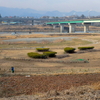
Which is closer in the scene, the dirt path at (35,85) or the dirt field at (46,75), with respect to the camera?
the dirt path at (35,85)

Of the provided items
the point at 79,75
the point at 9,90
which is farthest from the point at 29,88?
the point at 79,75

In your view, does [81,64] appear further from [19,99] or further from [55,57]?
[19,99]

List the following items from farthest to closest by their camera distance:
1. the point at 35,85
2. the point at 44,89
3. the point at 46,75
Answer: the point at 46,75 → the point at 35,85 → the point at 44,89

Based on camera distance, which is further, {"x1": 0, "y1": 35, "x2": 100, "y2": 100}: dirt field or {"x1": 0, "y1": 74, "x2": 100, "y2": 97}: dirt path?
{"x1": 0, "y1": 35, "x2": 100, "y2": 100}: dirt field

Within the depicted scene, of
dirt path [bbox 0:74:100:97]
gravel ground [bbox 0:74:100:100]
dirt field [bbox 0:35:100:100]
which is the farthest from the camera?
dirt field [bbox 0:35:100:100]

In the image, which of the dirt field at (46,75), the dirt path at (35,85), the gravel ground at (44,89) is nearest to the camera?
the gravel ground at (44,89)

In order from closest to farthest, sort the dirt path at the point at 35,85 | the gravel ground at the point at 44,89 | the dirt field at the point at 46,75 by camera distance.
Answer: the gravel ground at the point at 44,89, the dirt path at the point at 35,85, the dirt field at the point at 46,75

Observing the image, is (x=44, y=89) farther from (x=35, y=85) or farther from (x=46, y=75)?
(x=46, y=75)

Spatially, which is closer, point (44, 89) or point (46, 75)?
point (44, 89)

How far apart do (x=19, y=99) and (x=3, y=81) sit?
5.67 metres

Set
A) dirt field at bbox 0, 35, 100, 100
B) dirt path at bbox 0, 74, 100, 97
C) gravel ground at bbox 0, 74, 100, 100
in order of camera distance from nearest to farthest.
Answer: gravel ground at bbox 0, 74, 100, 100
dirt path at bbox 0, 74, 100, 97
dirt field at bbox 0, 35, 100, 100

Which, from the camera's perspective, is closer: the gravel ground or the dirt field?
the gravel ground

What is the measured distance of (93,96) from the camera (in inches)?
524

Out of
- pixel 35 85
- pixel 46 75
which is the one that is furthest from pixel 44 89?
pixel 46 75
